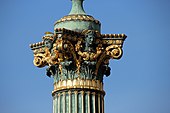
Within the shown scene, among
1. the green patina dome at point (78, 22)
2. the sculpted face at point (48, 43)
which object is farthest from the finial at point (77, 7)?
the sculpted face at point (48, 43)

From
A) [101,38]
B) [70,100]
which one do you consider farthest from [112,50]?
[70,100]

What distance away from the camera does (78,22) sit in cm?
4044

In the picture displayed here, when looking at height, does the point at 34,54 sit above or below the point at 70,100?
above

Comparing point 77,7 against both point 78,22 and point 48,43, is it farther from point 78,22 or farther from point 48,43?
point 48,43

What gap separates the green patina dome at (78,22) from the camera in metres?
40.3

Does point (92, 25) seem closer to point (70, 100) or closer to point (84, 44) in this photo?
point (84, 44)

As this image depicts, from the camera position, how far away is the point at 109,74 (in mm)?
40969

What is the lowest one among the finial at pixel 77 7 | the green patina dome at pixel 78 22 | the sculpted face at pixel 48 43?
the sculpted face at pixel 48 43

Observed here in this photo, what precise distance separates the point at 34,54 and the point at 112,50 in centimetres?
437

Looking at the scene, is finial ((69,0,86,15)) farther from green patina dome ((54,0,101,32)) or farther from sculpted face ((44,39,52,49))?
sculpted face ((44,39,52,49))

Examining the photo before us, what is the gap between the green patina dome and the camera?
40.3 metres

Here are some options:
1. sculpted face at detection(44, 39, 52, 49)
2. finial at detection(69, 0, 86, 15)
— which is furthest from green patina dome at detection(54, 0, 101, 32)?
sculpted face at detection(44, 39, 52, 49)

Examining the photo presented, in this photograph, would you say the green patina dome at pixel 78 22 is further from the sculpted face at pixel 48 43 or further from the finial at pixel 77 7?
the sculpted face at pixel 48 43

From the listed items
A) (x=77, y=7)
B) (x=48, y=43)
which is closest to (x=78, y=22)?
(x=77, y=7)
